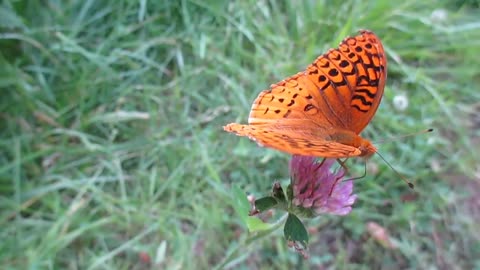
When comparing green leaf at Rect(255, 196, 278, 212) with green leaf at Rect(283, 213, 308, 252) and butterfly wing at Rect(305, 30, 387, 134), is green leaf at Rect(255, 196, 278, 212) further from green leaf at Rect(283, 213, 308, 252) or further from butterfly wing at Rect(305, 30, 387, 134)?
butterfly wing at Rect(305, 30, 387, 134)

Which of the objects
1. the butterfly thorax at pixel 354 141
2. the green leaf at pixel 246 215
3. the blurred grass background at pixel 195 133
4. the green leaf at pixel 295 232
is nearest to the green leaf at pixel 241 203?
the green leaf at pixel 246 215

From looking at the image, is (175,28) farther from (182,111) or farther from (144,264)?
(144,264)

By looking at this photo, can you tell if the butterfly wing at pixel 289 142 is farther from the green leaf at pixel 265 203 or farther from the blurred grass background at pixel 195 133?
the blurred grass background at pixel 195 133

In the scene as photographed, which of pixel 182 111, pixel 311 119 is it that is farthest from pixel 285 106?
pixel 182 111

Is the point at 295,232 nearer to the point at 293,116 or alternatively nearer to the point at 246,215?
the point at 246,215

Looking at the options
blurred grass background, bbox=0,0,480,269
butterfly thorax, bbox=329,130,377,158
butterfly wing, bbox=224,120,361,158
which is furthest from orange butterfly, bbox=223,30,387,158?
blurred grass background, bbox=0,0,480,269

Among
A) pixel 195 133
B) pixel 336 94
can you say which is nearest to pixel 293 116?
pixel 336 94
